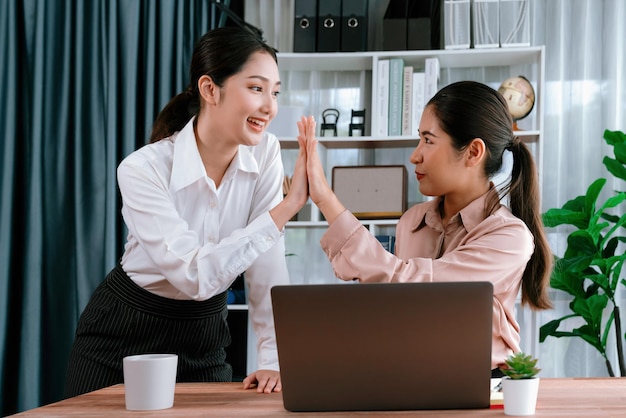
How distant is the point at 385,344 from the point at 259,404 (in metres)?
0.26

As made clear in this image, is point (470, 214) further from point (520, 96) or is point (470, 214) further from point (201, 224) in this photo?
point (520, 96)

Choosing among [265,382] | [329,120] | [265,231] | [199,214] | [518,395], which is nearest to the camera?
[518,395]

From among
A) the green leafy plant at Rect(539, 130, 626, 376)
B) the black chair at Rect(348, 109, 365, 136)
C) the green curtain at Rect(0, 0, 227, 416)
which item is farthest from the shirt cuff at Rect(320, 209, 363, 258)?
the black chair at Rect(348, 109, 365, 136)

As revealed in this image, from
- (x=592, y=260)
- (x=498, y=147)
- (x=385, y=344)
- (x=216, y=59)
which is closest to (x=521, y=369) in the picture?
(x=385, y=344)

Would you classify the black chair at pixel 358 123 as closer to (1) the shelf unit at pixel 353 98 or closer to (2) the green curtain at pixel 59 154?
(1) the shelf unit at pixel 353 98

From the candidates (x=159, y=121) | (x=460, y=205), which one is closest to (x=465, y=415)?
(x=460, y=205)

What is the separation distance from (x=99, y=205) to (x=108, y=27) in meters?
0.74

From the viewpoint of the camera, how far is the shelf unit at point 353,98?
3373mm

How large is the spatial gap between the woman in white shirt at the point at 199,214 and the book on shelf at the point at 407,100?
5.04 feet

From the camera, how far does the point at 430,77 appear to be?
10.9 feet

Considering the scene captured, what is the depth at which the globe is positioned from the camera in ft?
10.9

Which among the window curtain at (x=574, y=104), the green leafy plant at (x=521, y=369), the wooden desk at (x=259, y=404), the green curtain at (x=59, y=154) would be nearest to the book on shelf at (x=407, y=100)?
the window curtain at (x=574, y=104)

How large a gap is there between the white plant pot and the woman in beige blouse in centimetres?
46

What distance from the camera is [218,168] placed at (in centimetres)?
184
